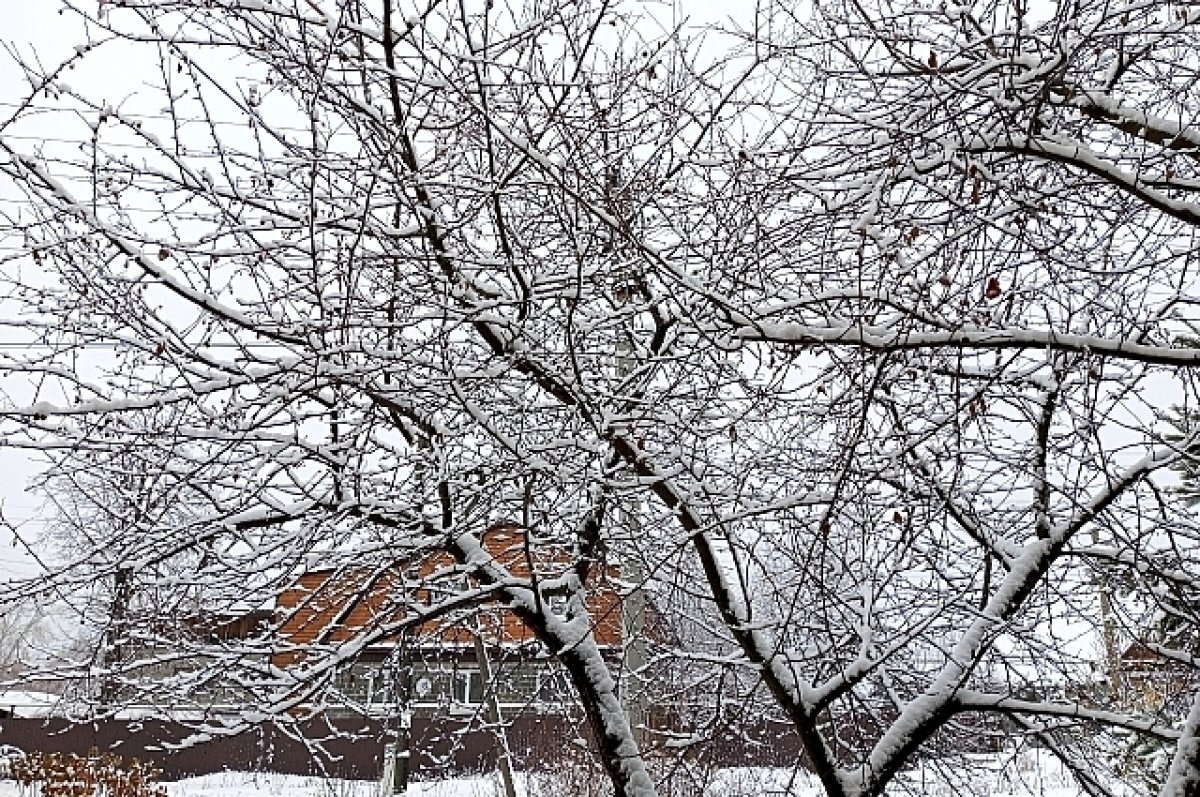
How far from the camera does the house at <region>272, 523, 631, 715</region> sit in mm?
3889

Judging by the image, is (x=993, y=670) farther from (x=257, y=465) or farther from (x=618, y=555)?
(x=257, y=465)

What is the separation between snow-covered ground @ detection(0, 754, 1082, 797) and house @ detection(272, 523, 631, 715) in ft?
1.96

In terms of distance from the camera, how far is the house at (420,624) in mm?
3889

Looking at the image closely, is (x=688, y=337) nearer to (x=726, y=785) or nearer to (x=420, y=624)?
(x=420, y=624)

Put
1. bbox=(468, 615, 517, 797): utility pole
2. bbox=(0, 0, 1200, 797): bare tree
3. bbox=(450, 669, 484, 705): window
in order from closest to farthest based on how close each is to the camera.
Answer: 1. bbox=(0, 0, 1200, 797): bare tree
2. bbox=(468, 615, 517, 797): utility pole
3. bbox=(450, 669, 484, 705): window

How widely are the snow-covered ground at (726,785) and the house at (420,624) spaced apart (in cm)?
60

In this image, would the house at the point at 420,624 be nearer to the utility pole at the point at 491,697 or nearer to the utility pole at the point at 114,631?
the utility pole at the point at 491,697

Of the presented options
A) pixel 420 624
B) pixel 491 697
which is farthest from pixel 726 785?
pixel 420 624

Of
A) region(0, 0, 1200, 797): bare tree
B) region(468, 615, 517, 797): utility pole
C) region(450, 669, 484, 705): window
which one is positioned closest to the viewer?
region(0, 0, 1200, 797): bare tree

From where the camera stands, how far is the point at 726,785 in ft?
26.2

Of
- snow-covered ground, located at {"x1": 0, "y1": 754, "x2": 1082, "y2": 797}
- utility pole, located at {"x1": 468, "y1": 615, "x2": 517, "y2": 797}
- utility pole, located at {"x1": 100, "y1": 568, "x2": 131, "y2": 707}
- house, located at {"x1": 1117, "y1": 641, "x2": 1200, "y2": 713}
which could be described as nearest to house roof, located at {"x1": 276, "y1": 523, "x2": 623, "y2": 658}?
utility pole, located at {"x1": 468, "y1": 615, "x2": 517, "y2": 797}

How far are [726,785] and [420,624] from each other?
466 cm

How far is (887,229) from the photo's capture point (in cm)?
312

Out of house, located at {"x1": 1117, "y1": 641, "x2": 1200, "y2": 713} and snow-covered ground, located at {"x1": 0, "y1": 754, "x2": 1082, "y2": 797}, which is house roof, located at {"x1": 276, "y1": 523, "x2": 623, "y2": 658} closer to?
snow-covered ground, located at {"x1": 0, "y1": 754, "x2": 1082, "y2": 797}
